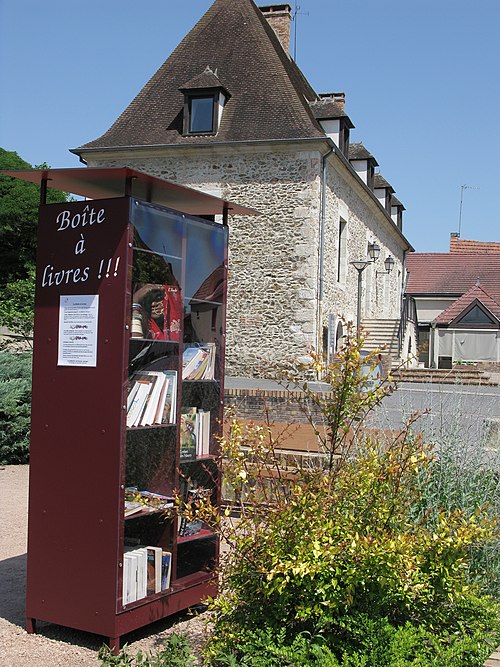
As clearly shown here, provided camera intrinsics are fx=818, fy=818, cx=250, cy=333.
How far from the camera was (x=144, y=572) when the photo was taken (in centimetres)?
442

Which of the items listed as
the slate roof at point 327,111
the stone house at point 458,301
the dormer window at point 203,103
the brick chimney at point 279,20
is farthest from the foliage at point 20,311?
the brick chimney at point 279,20

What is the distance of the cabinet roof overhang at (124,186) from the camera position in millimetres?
4352

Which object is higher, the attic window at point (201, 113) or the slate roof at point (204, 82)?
the slate roof at point (204, 82)

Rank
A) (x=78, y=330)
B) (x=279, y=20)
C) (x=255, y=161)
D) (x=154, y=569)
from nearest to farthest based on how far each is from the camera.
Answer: (x=78, y=330)
(x=154, y=569)
(x=255, y=161)
(x=279, y=20)

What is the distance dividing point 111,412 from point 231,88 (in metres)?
19.6

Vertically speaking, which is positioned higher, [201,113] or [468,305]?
[201,113]

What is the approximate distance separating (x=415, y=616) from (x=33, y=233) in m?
37.1

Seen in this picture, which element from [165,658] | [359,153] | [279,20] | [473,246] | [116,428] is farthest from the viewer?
[473,246]

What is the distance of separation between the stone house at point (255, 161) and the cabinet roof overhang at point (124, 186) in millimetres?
15228

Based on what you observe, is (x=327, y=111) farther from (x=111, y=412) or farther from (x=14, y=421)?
(x=111, y=412)

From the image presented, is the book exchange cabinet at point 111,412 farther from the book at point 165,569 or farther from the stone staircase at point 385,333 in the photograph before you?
the stone staircase at point 385,333

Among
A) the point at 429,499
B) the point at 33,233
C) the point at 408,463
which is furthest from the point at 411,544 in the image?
the point at 33,233

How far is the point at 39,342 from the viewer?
4.56 m

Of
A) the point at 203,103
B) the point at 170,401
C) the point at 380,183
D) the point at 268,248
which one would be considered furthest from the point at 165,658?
the point at 380,183
